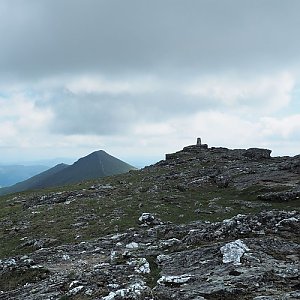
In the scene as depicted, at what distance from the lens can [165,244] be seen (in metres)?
23.9

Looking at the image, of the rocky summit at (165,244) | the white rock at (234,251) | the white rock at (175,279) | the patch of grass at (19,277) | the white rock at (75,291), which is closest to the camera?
the rocky summit at (165,244)

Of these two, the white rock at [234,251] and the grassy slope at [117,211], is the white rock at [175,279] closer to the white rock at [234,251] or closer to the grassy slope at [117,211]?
the white rock at [234,251]

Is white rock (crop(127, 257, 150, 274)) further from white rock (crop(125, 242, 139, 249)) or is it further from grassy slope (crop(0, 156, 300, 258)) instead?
grassy slope (crop(0, 156, 300, 258))

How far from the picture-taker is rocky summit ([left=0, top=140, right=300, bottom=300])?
15953mm

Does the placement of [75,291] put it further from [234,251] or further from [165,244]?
[165,244]

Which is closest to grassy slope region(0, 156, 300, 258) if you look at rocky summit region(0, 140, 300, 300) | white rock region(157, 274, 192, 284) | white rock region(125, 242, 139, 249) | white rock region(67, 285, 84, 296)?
rocky summit region(0, 140, 300, 300)

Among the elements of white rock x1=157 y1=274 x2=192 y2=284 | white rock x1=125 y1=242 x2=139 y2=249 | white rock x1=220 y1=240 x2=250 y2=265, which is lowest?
white rock x1=157 y1=274 x2=192 y2=284

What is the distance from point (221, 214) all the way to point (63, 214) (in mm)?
18268

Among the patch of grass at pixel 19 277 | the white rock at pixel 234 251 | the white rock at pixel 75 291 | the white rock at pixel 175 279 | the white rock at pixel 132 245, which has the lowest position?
the patch of grass at pixel 19 277

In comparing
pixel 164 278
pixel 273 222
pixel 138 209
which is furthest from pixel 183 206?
pixel 164 278

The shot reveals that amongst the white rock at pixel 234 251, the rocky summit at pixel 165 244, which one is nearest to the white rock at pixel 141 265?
the rocky summit at pixel 165 244

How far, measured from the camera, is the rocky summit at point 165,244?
15953 millimetres

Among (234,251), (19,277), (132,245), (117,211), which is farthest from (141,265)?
(117,211)

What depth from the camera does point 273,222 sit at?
966 inches
